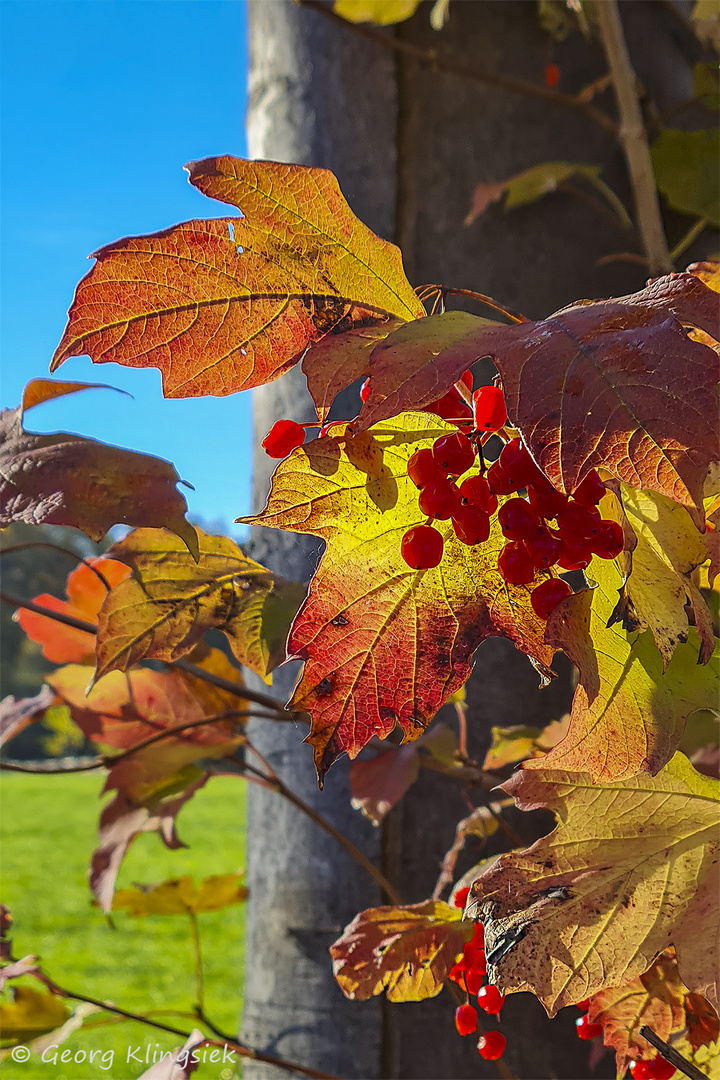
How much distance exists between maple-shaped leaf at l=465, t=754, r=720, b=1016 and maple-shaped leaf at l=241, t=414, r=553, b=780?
2.7 inches

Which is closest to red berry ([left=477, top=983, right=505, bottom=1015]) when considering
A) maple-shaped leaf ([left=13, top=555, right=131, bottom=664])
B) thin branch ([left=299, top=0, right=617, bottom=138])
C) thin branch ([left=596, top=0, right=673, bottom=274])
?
maple-shaped leaf ([left=13, top=555, right=131, bottom=664])

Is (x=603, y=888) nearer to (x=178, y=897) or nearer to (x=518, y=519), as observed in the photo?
(x=518, y=519)

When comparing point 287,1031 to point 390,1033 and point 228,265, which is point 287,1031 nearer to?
point 390,1033

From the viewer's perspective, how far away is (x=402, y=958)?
17.8 inches

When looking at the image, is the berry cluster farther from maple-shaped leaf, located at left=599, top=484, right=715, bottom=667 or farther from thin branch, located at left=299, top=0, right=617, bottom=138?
thin branch, located at left=299, top=0, right=617, bottom=138

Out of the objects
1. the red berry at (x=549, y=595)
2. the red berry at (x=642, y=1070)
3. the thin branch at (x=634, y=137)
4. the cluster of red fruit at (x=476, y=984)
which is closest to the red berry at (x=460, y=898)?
the cluster of red fruit at (x=476, y=984)

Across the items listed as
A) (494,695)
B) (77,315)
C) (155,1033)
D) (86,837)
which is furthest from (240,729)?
(86,837)

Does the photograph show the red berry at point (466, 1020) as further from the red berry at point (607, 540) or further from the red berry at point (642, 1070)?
the red berry at point (607, 540)

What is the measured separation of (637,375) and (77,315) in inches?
8.3

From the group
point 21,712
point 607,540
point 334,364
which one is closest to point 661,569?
point 607,540

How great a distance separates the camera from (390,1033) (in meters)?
0.71

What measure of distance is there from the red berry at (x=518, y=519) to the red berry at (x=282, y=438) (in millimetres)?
101

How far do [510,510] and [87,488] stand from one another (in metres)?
0.18

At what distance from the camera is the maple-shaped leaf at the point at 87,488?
0.35 meters
